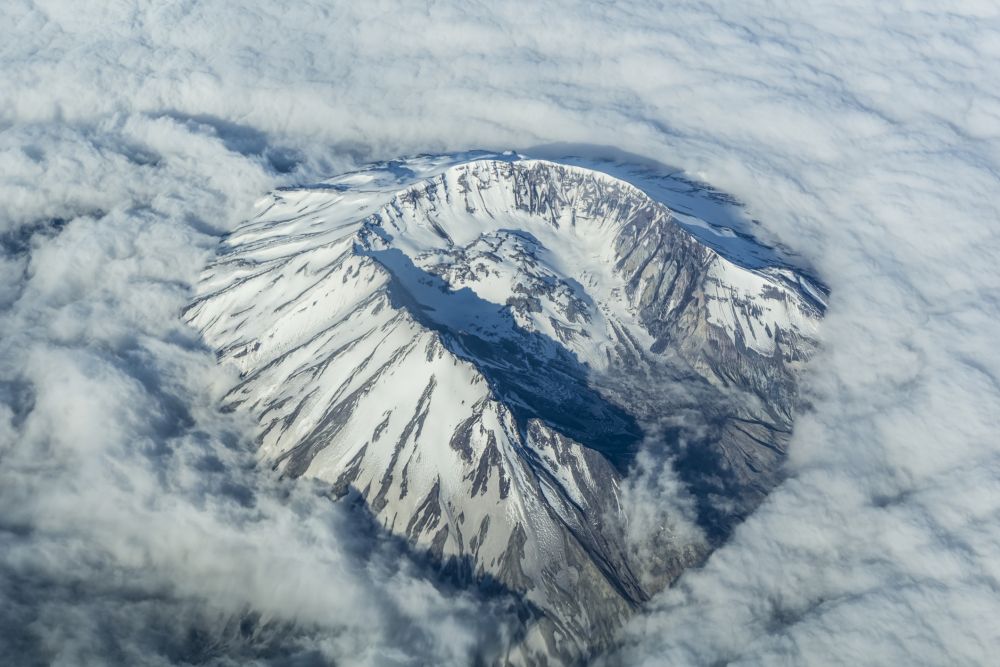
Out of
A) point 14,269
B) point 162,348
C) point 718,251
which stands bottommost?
point 14,269

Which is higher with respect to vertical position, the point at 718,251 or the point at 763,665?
the point at 718,251

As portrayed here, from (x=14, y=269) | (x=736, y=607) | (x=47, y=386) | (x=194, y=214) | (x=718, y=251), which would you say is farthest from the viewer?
(x=194, y=214)

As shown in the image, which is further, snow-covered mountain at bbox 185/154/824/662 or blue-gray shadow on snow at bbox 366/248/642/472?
blue-gray shadow on snow at bbox 366/248/642/472

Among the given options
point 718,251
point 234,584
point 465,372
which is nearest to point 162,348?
point 234,584

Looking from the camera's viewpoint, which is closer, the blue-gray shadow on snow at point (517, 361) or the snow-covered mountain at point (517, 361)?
the snow-covered mountain at point (517, 361)

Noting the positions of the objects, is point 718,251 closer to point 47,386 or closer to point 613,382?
point 613,382

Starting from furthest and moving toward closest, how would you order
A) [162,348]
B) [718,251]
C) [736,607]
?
[718,251] < [162,348] < [736,607]

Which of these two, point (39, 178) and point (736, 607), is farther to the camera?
point (39, 178)
